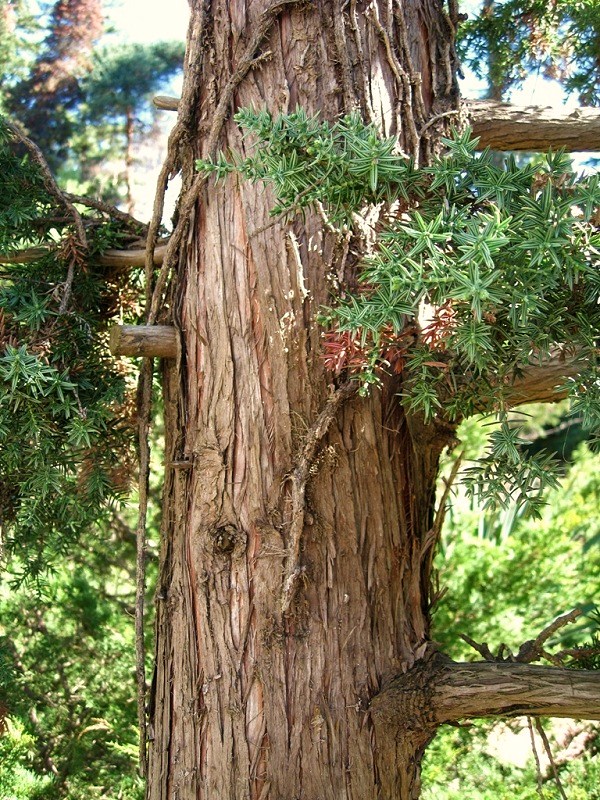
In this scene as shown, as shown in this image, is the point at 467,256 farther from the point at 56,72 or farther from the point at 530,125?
the point at 56,72

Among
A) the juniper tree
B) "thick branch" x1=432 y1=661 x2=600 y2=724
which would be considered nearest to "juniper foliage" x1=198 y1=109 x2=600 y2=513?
the juniper tree

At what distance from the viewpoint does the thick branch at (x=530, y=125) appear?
5.84ft

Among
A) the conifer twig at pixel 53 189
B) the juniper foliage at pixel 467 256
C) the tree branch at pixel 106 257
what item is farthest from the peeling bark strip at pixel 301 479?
the conifer twig at pixel 53 189

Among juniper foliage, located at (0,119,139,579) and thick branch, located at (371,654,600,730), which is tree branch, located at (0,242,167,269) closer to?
juniper foliage, located at (0,119,139,579)

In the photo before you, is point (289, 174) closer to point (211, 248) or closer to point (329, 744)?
point (211, 248)

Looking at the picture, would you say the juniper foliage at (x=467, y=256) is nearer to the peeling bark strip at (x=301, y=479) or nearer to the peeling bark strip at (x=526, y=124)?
the peeling bark strip at (x=301, y=479)

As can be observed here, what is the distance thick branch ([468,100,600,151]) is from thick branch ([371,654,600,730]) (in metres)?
1.00

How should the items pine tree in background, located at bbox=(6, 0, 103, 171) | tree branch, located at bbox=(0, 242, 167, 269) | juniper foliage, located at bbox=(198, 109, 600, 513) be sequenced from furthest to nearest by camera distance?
pine tree in background, located at bbox=(6, 0, 103, 171) → tree branch, located at bbox=(0, 242, 167, 269) → juniper foliage, located at bbox=(198, 109, 600, 513)

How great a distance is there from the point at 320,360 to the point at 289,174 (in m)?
0.39

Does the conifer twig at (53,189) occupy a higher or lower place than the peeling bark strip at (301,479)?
higher

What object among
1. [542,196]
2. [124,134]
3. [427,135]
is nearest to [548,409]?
[124,134]

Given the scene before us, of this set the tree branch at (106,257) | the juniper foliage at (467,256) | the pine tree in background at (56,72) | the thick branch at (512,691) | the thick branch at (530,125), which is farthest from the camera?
the pine tree in background at (56,72)

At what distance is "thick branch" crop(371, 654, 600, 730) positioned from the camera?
4.85 feet

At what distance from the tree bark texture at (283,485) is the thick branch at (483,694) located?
1.4 inches
